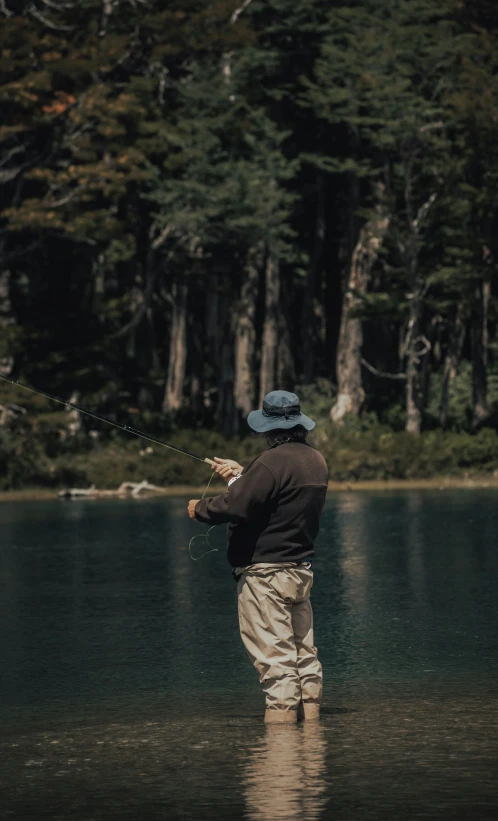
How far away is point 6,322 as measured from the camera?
45375 millimetres

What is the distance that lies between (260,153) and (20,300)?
922 centimetres

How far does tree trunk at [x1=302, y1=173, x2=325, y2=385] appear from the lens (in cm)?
6019

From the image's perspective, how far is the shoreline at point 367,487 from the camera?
1578 inches

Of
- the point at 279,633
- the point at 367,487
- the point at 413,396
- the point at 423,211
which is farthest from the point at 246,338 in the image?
the point at 279,633

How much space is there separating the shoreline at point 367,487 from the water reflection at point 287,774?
1138 inches

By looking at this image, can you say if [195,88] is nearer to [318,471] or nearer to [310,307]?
[310,307]

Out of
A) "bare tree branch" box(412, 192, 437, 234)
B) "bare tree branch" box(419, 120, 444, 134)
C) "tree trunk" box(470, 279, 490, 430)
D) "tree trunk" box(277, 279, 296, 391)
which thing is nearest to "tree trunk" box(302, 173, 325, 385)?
"tree trunk" box(277, 279, 296, 391)

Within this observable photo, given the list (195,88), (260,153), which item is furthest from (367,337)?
(195,88)

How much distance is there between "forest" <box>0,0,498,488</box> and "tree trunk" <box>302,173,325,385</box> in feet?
0.29

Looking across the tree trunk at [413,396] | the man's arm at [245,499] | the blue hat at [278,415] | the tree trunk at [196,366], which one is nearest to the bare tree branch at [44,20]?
the tree trunk at [413,396]

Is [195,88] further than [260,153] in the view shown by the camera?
No

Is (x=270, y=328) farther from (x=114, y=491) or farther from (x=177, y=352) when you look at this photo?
(x=114, y=491)

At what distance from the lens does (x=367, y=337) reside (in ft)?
208

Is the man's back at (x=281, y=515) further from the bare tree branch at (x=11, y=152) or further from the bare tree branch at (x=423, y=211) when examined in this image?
the bare tree branch at (x=423, y=211)
